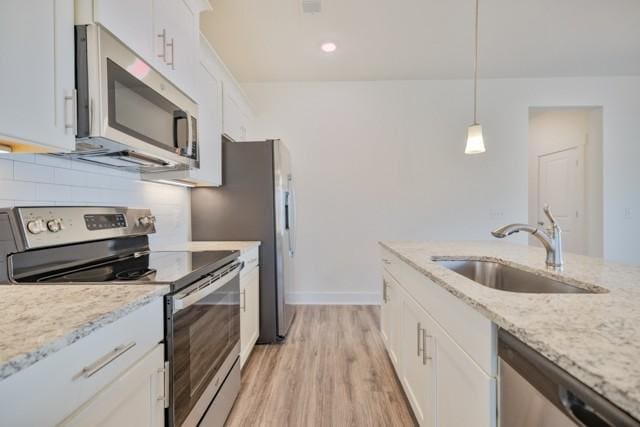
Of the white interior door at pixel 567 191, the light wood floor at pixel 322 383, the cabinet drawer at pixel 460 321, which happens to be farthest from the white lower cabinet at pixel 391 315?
the white interior door at pixel 567 191

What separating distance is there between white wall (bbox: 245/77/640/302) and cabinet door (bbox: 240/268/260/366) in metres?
1.31

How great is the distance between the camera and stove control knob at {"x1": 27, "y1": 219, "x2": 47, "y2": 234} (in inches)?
45.6

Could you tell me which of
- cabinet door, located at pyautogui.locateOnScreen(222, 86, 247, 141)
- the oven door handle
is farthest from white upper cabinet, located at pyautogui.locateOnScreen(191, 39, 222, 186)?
the oven door handle

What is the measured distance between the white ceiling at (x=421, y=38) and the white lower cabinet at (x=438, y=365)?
2.11m

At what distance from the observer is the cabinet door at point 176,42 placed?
1.56m

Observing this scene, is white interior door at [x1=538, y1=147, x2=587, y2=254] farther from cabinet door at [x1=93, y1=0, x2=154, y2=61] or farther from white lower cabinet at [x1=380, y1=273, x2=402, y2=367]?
cabinet door at [x1=93, y1=0, x2=154, y2=61]

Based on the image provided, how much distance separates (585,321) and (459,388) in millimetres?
481

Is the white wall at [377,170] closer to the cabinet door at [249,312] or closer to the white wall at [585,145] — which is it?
the white wall at [585,145]

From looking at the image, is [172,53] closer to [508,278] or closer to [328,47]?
[328,47]

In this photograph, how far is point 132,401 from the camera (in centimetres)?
89

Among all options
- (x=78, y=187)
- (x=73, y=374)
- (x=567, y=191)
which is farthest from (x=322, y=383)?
(x=567, y=191)

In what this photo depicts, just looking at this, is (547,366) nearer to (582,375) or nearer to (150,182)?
(582,375)

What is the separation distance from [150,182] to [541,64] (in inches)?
158

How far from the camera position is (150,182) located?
212 centimetres
